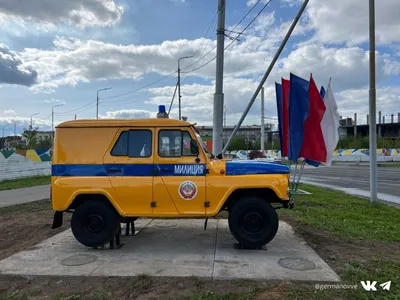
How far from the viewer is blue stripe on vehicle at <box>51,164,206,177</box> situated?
639 centimetres

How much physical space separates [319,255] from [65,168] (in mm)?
4673

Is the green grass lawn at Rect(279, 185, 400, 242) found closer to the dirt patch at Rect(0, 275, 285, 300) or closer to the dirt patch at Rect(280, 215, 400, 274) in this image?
the dirt patch at Rect(280, 215, 400, 274)

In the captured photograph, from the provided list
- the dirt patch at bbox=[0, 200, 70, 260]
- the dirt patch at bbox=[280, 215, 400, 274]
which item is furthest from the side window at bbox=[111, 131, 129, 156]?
the dirt patch at bbox=[280, 215, 400, 274]

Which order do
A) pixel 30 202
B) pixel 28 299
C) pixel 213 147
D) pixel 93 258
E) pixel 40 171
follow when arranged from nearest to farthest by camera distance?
pixel 28 299 → pixel 93 258 → pixel 213 147 → pixel 30 202 → pixel 40 171

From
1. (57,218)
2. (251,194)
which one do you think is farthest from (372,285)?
(57,218)

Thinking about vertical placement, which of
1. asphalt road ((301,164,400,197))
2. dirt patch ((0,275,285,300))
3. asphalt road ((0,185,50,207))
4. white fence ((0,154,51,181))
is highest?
white fence ((0,154,51,181))

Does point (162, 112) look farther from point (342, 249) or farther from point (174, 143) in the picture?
point (342, 249)

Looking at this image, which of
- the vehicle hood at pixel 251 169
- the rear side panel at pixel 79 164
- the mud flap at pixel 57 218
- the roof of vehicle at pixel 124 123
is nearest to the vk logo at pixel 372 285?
the vehicle hood at pixel 251 169

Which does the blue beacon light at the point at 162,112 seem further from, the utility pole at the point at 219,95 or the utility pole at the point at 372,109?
the utility pole at the point at 372,109

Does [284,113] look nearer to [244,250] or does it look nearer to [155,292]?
[244,250]

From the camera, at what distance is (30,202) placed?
12508 millimetres

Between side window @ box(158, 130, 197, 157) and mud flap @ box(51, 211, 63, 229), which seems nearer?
side window @ box(158, 130, 197, 157)

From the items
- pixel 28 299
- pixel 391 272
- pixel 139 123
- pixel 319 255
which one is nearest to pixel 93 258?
pixel 28 299

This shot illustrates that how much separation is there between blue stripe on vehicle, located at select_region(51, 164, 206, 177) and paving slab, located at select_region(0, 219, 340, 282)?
1381 millimetres
